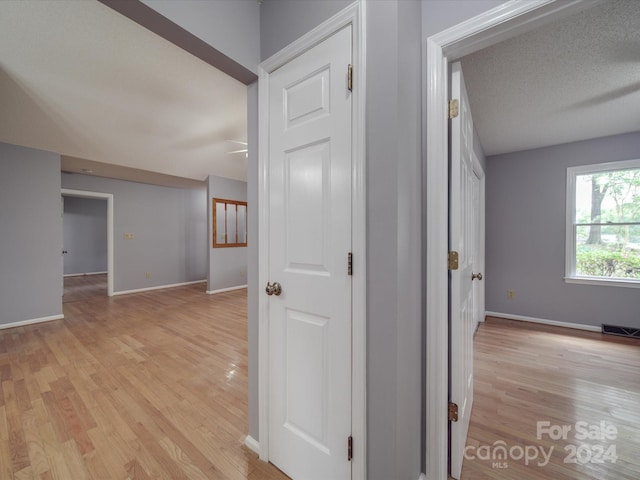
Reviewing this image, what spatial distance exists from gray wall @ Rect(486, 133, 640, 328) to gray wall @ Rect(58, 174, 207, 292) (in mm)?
6806

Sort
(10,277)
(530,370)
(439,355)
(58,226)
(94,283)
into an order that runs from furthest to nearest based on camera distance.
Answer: (94,283) < (58,226) < (10,277) < (530,370) < (439,355)

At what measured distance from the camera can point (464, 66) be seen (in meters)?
2.04

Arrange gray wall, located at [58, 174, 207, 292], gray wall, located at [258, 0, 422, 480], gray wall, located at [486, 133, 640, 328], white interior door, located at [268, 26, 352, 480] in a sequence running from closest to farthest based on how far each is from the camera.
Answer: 1. gray wall, located at [258, 0, 422, 480]
2. white interior door, located at [268, 26, 352, 480]
3. gray wall, located at [486, 133, 640, 328]
4. gray wall, located at [58, 174, 207, 292]

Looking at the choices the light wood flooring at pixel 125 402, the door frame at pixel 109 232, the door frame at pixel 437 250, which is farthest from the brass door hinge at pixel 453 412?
the door frame at pixel 109 232

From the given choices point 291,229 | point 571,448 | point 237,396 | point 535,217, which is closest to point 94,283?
point 237,396

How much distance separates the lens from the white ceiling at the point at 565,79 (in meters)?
1.66

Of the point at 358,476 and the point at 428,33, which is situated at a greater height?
the point at 428,33

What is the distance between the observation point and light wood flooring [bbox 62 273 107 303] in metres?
5.49

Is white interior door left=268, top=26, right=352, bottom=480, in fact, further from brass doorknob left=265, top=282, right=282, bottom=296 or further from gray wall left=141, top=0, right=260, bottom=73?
gray wall left=141, top=0, right=260, bottom=73

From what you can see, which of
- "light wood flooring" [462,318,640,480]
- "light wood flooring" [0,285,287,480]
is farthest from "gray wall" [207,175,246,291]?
"light wood flooring" [462,318,640,480]

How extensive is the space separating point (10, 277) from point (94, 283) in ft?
12.1

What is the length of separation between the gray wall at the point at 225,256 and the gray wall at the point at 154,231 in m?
1.44

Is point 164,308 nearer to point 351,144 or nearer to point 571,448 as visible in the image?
point 351,144

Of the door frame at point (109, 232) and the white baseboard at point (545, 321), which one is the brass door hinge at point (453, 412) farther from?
the door frame at point (109, 232)
